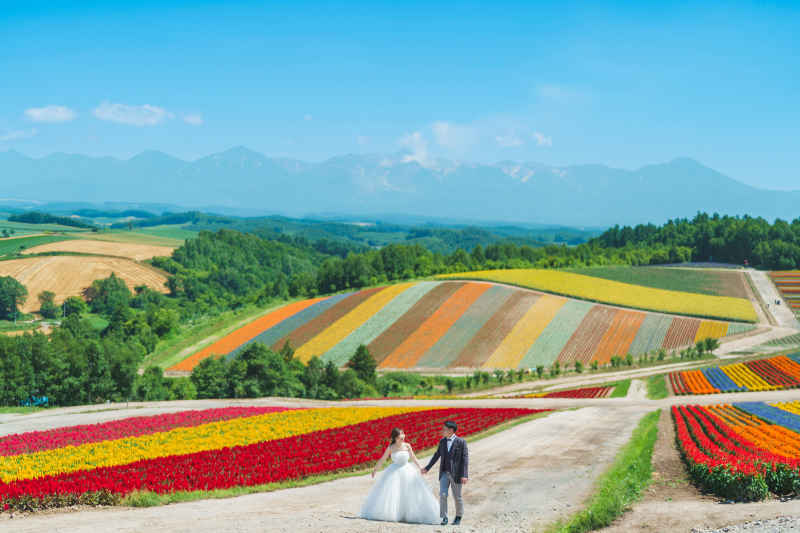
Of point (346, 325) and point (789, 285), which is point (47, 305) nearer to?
point (346, 325)

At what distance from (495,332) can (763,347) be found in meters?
37.2

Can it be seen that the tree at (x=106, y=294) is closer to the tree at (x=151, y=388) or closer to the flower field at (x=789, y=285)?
the tree at (x=151, y=388)

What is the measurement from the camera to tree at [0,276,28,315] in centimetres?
12269

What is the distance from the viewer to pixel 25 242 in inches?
7047

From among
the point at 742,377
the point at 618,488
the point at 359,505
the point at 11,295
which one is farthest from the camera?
the point at 11,295

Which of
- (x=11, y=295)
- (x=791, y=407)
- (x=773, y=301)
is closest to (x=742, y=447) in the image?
(x=791, y=407)

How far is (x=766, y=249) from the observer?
5694 inches

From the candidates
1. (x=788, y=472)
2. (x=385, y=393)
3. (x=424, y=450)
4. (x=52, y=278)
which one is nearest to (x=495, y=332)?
(x=385, y=393)

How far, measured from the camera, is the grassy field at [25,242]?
169 metres

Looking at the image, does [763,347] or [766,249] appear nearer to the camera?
[763,347]

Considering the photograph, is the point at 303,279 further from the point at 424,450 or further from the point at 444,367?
the point at 424,450

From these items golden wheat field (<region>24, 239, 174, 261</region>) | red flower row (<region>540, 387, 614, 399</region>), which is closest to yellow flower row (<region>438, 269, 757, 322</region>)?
red flower row (<region>540, 387, 614, 399</region>)

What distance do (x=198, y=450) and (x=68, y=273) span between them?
14574 centimetres

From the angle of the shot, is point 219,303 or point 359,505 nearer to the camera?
point 359,505
